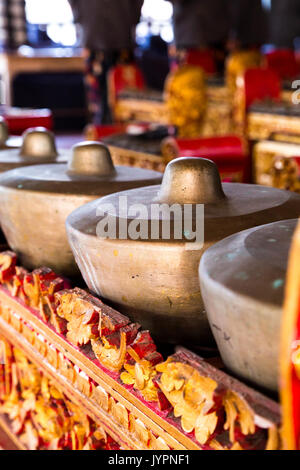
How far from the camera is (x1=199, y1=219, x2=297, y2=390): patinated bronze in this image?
586mm

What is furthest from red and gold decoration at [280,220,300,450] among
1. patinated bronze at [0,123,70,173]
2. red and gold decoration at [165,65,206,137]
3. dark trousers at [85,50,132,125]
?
dark trousers at [85,50,132,125]

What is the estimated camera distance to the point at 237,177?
2.76 m

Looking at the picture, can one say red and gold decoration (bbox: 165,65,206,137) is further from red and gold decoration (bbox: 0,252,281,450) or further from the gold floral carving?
the gold floral carving

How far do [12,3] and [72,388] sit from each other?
8102 mm

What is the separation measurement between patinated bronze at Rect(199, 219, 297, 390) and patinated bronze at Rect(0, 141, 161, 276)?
38 cm

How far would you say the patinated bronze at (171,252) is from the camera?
786 millimetres

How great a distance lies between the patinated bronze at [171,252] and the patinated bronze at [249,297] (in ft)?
0.26

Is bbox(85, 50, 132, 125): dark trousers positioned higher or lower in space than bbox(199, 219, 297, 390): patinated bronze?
higher

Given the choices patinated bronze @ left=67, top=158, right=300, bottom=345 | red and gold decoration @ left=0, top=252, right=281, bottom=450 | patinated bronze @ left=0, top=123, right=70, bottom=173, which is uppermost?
patinated bronze @ left=0, top=123, right=70, bottom=173

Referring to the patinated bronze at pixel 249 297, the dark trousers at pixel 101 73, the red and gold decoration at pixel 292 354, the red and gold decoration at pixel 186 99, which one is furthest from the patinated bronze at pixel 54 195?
the dark trousers at pixel 101 73

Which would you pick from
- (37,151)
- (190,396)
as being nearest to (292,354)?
(190,396)
